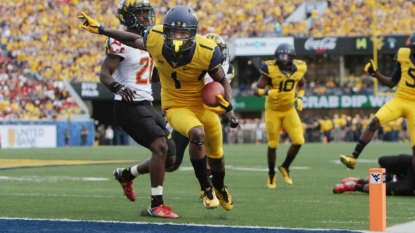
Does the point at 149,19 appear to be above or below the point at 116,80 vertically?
above

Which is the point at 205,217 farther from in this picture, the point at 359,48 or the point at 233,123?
the point at 359,48

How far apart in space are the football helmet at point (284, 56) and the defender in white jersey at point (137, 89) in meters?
4.02

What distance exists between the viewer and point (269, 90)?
11.7 metres

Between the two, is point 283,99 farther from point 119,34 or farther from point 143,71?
point 119,34

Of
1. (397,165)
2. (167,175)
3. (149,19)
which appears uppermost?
(149,19)

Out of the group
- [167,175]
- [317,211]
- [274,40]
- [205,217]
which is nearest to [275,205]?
[317,211]

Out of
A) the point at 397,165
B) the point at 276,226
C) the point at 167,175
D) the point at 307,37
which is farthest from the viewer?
the point at 307,37

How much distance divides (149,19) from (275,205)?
7.18 ft

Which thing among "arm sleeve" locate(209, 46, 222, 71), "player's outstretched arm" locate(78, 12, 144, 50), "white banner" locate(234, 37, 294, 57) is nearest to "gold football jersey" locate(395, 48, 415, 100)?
"arm sleeve" locate(209, 46, 222, 71)

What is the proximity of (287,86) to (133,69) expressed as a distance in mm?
4359

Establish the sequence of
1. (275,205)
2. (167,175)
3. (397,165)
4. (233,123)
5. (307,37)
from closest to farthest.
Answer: (233,123) → (275,205) → (397,165) → (167,175) → (307,37)

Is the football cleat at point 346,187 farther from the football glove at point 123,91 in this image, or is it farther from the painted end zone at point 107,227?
Result: the painted end zone at point 107,227

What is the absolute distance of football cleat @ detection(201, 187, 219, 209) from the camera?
715 cm

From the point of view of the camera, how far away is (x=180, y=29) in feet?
22.9
